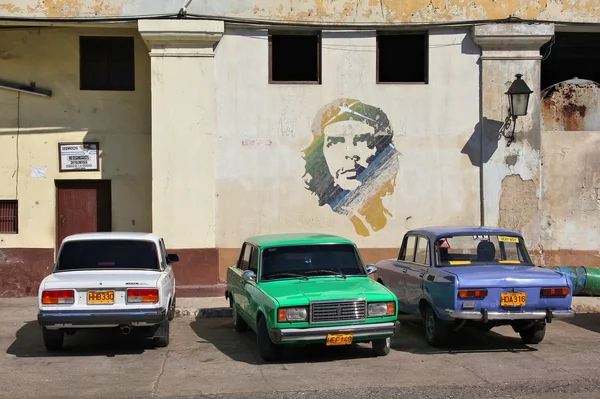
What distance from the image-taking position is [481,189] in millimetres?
14703

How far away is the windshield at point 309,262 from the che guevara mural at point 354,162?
16.0 ft

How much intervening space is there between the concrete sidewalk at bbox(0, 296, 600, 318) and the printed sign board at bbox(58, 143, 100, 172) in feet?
9.20

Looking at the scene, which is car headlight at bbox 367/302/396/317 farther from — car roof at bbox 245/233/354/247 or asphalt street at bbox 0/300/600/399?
car roof at bbox 245/233/354/247

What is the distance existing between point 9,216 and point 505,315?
10634mm

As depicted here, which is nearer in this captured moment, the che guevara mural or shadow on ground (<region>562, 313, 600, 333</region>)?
shadow on ground (<region>562, 313, 600, 333</region>)

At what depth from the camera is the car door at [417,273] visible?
32.3ft

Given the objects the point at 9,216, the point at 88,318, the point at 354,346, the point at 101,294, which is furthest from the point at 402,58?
the point at 88,318

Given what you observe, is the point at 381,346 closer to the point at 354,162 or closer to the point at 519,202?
the point at 354,162

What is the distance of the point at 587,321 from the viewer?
11.9 metres

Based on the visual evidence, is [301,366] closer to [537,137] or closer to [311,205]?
[311,205]

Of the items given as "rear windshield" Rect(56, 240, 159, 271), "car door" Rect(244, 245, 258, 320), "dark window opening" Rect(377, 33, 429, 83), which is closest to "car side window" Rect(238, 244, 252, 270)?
"car door" Rect(244, 245, 258, 320)

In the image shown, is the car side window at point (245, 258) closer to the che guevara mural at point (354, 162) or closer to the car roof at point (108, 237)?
the car roof at point (108, 237)

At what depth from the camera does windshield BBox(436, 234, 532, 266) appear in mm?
9709

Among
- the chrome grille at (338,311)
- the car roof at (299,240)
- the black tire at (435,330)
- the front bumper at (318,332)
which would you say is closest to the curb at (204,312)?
the car roof at (299,240)
